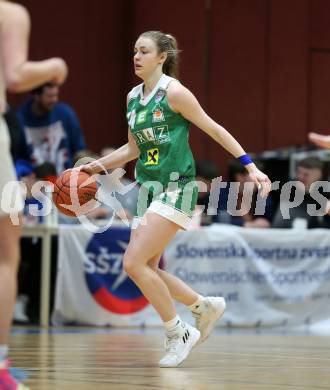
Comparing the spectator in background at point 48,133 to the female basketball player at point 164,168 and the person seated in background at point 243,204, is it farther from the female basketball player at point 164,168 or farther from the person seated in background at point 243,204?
the female basketball player at point 164,168

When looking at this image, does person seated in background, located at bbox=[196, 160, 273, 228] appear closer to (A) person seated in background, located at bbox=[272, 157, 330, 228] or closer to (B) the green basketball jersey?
(A) person seated in background, located at bbox=[272, 157, 330, 228]

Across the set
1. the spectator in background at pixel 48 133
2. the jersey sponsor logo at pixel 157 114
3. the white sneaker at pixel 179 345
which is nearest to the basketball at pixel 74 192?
the jersey sponsor logo at pixel 157 114

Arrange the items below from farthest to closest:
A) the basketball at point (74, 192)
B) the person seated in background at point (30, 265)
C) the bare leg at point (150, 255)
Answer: the person seated in background at point (30, 265) → the basketball at point (74, 192) → the bare leg at point (150, 255)

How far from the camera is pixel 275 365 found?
19.3 feet

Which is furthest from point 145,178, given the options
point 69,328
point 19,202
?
point 69,328

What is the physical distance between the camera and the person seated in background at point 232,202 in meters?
11.2

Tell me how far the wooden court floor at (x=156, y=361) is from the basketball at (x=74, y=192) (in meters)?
0.91

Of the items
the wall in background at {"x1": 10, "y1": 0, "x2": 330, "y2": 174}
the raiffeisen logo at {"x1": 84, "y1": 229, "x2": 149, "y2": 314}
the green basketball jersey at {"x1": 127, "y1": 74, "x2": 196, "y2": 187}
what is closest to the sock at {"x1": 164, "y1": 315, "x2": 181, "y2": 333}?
the green basketball jersey at {"x1": 127, "y1": 74, "x2": 196, "y2": 187}

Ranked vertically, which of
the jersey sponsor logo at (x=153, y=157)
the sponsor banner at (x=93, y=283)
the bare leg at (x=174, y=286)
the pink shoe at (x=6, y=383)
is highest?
the jersey sponsor logo at (x=153, y=157)

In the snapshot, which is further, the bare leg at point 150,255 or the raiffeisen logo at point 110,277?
the raiffeisen logo at point 110,277

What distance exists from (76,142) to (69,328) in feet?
7.69

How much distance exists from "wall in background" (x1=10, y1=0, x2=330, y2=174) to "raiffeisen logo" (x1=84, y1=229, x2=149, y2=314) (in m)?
3.76

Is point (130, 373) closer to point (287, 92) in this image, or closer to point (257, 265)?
point (257, 265)

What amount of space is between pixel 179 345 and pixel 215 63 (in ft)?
27.5
